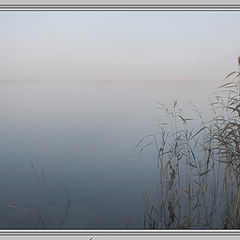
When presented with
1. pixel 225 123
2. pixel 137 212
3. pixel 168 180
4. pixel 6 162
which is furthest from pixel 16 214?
pixel 225 123

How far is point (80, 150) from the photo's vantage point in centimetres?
231

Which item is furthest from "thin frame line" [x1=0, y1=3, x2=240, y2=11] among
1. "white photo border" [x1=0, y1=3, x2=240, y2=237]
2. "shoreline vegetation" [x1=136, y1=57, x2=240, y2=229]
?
"shoreline vegetation" [x1=136, y1=57, x2=240, y2=229]

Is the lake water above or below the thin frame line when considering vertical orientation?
below

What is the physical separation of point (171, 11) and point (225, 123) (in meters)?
0.74

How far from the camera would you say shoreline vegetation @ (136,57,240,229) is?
199cm

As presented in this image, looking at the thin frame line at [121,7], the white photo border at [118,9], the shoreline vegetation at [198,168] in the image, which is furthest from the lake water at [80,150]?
the thin frame line at [121,7]

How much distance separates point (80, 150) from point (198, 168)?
81cm

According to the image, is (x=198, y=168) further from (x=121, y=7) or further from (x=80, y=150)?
(x=121, y=7)

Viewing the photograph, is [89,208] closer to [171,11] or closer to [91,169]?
[91,169]

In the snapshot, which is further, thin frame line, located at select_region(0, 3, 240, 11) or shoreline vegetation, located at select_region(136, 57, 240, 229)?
shoreline vegetation, located at select_region(136, 57, 240, 229)

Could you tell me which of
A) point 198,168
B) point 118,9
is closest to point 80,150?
point 198,168

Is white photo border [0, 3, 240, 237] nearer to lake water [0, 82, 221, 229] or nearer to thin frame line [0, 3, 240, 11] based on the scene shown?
thin frame line [0, 3, 240, 11]

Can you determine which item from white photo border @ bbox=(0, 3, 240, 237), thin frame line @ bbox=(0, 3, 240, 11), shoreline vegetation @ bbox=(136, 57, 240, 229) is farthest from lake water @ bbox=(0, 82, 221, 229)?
thin frame line @ bbox=(0, 3, 240, 11)

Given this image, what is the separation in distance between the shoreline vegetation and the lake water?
0.06m
